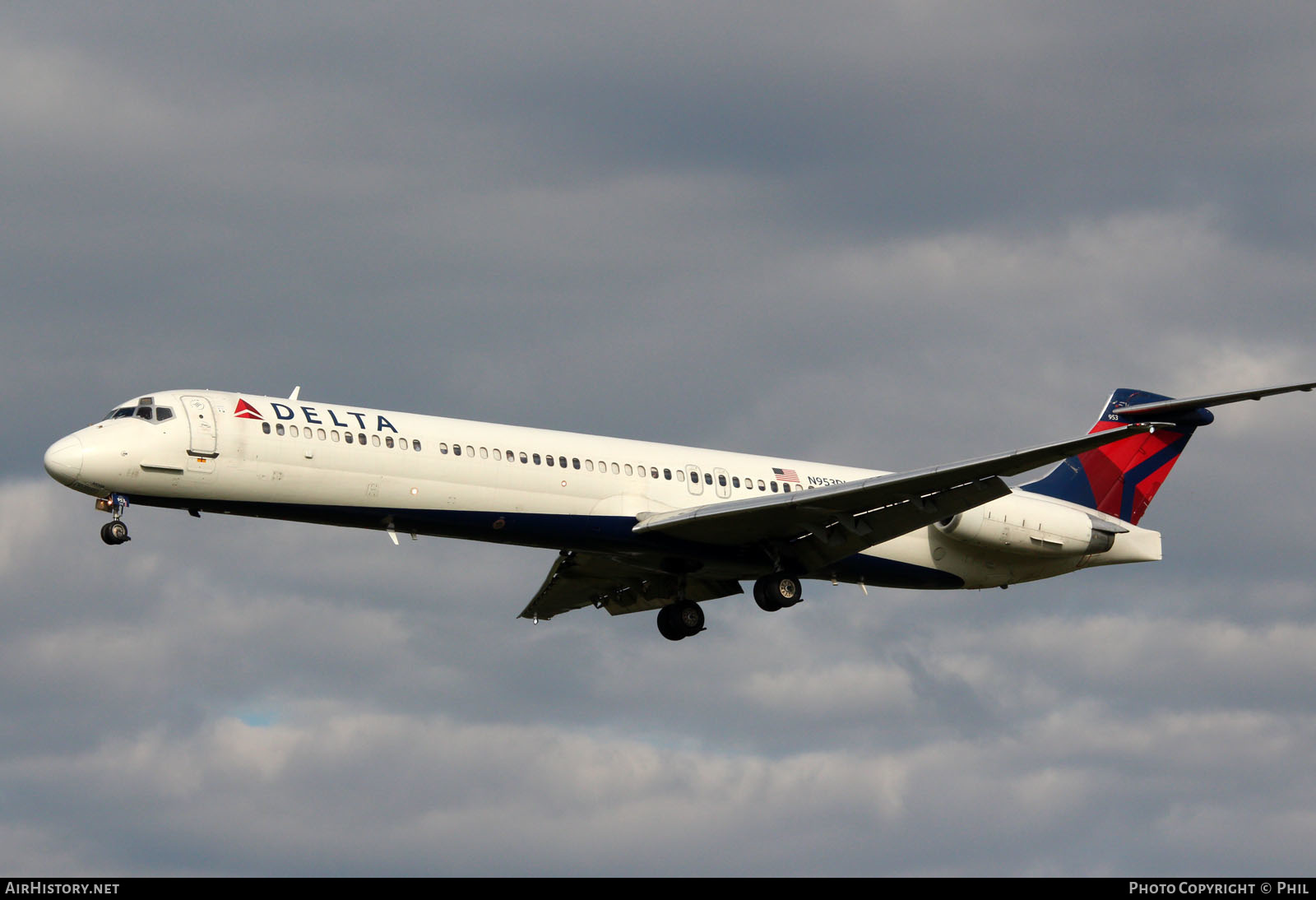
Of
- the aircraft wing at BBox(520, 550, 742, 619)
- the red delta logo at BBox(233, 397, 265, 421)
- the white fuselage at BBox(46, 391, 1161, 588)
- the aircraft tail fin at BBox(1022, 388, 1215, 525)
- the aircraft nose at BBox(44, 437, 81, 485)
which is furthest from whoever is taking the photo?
the aircraft tail fin at BBox(1022, 388, 1215, 525)

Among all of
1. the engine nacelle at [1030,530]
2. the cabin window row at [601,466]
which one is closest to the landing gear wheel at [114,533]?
the cabin window row at [601,466]

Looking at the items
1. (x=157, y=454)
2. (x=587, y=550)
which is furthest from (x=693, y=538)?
(x=157, y=454)

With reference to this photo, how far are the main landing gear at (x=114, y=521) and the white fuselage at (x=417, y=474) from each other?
201mm

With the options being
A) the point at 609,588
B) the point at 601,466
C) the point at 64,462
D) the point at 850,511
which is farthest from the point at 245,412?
the point at 850,511

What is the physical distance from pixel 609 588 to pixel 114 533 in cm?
1352

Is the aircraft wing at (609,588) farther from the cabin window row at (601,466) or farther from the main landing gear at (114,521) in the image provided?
the main landing gear at (114,521)

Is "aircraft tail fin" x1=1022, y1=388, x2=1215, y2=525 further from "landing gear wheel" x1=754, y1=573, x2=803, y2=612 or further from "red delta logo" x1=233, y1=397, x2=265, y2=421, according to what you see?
"red delta logo" x1=233, y1=397, x2=265, y2=421

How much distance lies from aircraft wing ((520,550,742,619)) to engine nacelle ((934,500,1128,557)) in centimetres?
579

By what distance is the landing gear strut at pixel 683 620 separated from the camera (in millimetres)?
41188

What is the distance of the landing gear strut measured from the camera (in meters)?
41.2

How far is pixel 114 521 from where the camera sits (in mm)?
31938

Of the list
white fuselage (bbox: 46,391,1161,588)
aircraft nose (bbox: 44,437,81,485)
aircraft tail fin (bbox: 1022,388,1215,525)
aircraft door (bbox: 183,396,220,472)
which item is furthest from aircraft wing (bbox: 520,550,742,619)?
aircraft nose (bbox: 44,437,81,485)

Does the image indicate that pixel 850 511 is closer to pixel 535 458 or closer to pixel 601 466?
pixel 601 466

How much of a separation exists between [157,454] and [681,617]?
14079mm
